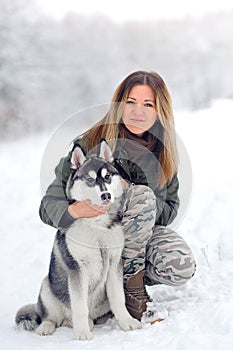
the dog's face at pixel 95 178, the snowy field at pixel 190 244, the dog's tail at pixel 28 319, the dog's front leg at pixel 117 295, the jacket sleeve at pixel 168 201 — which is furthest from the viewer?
the jacket sleeve at pixel 168 201

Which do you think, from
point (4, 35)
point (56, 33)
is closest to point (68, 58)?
point (56, 33)

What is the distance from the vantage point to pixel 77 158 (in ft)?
7.55

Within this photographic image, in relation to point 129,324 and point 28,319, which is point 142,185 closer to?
point 129,324

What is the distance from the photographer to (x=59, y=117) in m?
9.05

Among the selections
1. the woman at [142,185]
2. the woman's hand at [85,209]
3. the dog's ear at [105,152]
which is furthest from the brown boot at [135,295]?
the dog's ear at [105,152]

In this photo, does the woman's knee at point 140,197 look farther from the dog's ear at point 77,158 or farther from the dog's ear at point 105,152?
the dog's ear at point 77,158

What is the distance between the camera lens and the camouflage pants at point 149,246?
8.01 feet

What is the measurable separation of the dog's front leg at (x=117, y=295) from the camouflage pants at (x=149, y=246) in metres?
0.10

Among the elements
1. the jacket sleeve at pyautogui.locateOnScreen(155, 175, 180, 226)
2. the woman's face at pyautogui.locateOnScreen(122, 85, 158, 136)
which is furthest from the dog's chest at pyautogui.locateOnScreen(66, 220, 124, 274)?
the woman's face at pyautogui.locateOnScreen(122, 85, 158, 136)

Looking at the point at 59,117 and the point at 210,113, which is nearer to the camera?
the point at 210,113

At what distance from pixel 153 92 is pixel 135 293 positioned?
3.57 feet

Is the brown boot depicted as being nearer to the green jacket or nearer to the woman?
the woman

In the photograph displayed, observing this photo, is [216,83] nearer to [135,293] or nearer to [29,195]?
[29,195]

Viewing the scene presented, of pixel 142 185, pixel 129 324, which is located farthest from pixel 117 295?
pixel 142 185
